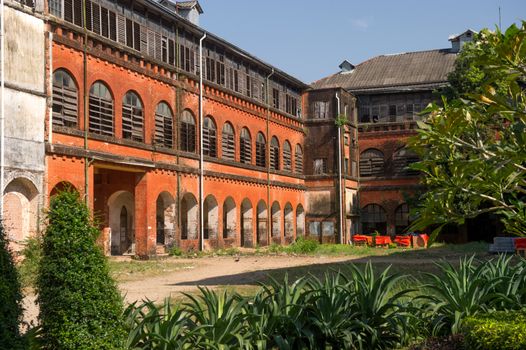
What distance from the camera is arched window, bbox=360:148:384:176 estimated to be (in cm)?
4341

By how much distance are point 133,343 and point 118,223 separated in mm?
23126

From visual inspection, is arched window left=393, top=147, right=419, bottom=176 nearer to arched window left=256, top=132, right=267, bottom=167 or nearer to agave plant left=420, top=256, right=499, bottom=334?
arched window left=256, top=132, right=267, bottom=167

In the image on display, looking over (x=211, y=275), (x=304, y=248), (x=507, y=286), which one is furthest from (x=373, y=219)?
(x=507, y=286)

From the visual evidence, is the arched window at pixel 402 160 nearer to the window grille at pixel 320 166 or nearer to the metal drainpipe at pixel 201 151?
the window grille at pixel 320 166

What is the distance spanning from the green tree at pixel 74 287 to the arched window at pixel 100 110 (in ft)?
55.2

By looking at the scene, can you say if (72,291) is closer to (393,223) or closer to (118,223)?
(118,223)

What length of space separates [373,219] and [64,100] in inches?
992

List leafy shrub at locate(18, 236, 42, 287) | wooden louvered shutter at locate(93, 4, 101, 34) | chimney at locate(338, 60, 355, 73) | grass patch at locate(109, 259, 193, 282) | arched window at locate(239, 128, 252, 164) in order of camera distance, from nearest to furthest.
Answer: leafy shrub at locate(18, 236, 42, 287)
grass patch at locate(109, 259, 193, 282)
wooden louvered shutter at locate(93, 4, 101, 34)
arched window at locate(239, 128, 252, 164)
chimney at locate(338, 60, 355, 73)

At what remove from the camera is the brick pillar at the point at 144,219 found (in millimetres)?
25688

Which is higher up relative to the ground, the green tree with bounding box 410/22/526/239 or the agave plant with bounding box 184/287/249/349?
the green tree with bounding box 410/22/526/239

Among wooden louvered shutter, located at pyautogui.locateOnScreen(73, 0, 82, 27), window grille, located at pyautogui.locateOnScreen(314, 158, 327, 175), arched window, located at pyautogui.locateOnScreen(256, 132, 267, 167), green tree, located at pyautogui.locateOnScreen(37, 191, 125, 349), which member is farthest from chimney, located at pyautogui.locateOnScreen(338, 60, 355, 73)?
green tree, located at pyautogui.locateOnScreen(37, 191, 125, 349)

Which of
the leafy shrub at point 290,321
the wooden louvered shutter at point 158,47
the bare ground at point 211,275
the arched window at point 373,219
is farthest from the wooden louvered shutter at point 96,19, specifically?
the arched window at point 373,219

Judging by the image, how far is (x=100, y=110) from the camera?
77.8ft

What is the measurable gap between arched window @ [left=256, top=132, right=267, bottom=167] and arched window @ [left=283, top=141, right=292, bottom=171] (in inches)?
103
